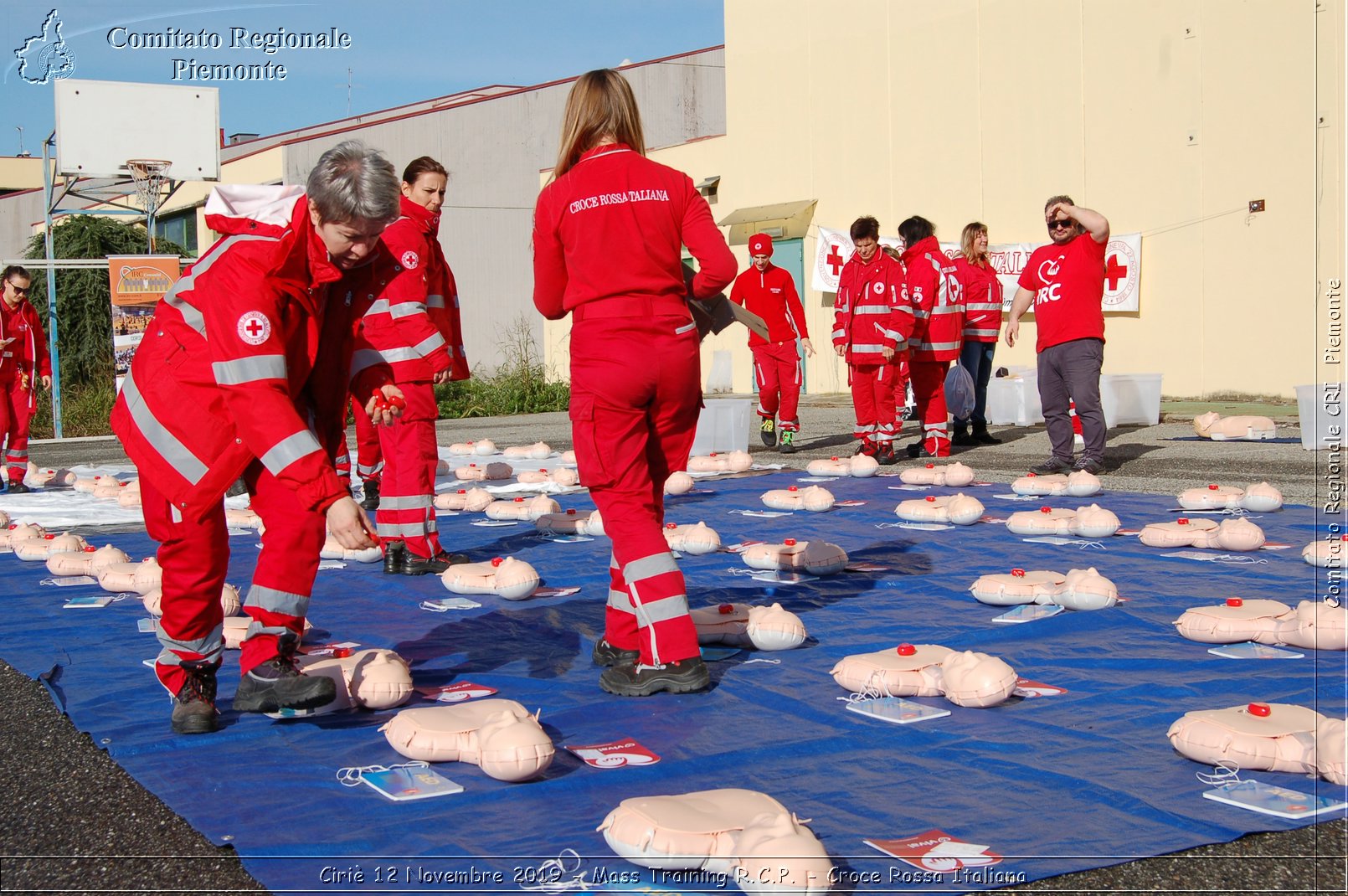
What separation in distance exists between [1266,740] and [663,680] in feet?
6.17

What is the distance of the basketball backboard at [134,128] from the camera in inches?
938

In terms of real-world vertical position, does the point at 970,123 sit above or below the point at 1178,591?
above

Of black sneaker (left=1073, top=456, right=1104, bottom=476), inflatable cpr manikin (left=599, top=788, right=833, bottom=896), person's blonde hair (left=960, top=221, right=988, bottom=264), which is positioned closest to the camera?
inflatable cpr manikin (left=599, top=788, right=833, bottom=896)

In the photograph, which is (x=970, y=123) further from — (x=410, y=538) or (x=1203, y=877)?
(x=1203, y=877)

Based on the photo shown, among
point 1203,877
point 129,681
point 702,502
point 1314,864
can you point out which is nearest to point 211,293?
point 129,681

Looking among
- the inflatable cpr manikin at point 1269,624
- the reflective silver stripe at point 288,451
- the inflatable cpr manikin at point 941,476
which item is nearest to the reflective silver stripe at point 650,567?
the reflective silver stripe at point 288,451

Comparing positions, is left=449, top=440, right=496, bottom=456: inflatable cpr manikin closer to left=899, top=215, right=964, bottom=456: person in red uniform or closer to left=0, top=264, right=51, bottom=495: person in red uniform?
left=0, top=264, right=51, bottom=495: person in red uniform

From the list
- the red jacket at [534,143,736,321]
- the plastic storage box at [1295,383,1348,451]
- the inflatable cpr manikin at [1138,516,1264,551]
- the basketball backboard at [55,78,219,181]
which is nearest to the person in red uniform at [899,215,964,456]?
the plastic storage box at [1295,383,1348,451]

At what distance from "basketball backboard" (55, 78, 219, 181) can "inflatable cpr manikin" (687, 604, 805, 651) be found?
22583mm

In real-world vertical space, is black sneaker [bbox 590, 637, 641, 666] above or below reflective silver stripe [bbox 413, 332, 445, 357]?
below

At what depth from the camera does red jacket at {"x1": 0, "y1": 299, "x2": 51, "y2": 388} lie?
11.7 meters

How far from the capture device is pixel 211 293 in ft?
11.6

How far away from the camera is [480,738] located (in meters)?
3.38

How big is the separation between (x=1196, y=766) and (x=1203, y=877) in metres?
0.68
